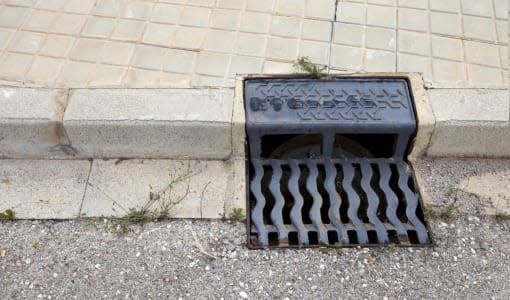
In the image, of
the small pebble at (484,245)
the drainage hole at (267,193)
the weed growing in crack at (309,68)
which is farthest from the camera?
the weed growing in crack at (309,68)

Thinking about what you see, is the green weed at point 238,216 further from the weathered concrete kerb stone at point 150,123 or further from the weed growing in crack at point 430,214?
the weed growing in crack at point 430,214

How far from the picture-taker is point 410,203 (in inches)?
109

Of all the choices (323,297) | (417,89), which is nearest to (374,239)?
(323,297)

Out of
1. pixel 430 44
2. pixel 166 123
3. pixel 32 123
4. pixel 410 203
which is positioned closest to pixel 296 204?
pixel 410 203

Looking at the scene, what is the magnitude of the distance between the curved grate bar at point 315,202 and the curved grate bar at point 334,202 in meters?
0.06

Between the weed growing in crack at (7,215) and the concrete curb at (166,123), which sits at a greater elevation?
the concrete curb at (166,123)

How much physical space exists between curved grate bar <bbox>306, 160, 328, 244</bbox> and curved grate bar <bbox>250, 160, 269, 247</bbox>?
0.27 m

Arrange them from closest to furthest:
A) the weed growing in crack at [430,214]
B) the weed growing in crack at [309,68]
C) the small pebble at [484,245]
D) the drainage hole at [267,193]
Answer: the small pebble at [484,245] < the weed growing in crack at [430,214] < the drainage hole at [267,193] < the weed growing in crack at [309,68]

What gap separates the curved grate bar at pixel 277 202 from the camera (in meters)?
2.64

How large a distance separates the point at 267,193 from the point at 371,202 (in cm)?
60

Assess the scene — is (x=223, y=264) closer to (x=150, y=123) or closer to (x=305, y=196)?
(x=305, y=196)

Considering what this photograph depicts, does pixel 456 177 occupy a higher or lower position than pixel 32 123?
lower

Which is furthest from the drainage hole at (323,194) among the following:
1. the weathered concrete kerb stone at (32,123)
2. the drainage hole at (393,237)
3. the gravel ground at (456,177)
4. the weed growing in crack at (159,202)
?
the weathered concrete kerb stone at (32,123)

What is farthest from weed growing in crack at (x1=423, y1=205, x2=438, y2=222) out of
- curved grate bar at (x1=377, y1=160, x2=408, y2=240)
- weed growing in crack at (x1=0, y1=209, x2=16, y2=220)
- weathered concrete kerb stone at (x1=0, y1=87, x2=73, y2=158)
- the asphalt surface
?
weed growing in crack at (x1=0, y1=209, x2=16, y2=220)
